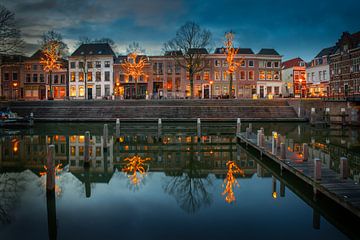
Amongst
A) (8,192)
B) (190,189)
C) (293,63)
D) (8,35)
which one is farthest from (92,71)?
(190,189)

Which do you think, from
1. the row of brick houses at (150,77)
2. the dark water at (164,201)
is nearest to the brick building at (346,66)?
the row of brick houses at (150,77)

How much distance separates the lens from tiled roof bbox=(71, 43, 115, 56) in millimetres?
69500

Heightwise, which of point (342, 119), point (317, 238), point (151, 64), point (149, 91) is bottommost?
point (317, 238)

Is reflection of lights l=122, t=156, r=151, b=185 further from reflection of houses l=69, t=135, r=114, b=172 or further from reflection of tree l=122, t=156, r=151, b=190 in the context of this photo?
reflection of houses l=69, t=135, r=114, b=172

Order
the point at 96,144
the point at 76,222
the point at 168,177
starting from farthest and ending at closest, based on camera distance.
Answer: the point at 96,144 → the point at 168,177 → the point at 76,222

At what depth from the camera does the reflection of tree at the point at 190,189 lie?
12.1m

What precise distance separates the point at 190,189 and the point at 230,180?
2.46 metres

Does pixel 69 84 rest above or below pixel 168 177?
above

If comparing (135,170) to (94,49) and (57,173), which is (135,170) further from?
(94,49)

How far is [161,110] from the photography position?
163ft

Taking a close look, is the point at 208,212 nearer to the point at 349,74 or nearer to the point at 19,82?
the point at 349,74

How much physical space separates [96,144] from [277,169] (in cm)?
1531

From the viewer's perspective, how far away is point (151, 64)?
67.9m

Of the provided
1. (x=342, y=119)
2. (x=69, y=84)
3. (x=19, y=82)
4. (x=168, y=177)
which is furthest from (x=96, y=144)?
(x=19, y=82)
